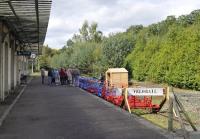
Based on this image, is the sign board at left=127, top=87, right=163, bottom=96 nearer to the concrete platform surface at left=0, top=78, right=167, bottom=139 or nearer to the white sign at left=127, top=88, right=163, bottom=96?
the white sign at left=127, top=88, right=163, bottom=96

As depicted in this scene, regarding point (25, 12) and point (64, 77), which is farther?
point (64, 77)

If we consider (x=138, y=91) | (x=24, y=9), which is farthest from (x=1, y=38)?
(x=138, y=91)

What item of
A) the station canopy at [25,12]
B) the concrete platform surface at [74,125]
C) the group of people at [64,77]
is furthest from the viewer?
the group of people at [64,77]

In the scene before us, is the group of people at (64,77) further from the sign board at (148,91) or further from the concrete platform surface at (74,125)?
the sign board at (148,91)

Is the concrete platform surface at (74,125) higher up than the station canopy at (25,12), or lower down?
lower down

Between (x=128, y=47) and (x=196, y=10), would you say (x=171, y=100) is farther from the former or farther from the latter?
(x=196, y=10)

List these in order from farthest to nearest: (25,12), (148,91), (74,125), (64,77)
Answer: (64,77), (25,12), (148,91), (74,125)

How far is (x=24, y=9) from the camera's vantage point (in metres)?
19.7

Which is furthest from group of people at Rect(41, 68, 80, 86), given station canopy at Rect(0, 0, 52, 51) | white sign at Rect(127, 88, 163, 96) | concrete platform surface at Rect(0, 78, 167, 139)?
white sign at Rect(127, 88, 163, 96)

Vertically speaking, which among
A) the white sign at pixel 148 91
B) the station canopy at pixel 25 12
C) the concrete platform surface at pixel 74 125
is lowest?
the concrete platform surface at pixel 74 125

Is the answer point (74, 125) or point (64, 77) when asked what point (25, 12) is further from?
point (64, 77)

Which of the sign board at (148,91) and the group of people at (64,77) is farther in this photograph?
the group of people at (64,77)

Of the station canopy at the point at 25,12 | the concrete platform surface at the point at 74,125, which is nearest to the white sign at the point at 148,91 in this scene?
the concrete platform surface at the point at 74,125

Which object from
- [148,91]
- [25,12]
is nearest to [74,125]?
[148,91]
